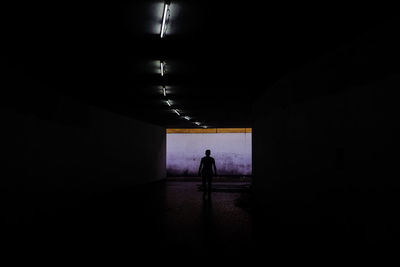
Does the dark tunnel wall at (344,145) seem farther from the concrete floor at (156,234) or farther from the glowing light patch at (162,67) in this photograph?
the glowing light patch at (162,67)

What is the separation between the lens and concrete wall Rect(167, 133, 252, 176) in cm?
1955

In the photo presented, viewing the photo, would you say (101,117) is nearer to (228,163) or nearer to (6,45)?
(6,45)

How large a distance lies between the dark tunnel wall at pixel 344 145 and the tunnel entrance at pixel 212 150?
13171 mm

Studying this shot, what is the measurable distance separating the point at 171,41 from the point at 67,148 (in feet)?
16.0

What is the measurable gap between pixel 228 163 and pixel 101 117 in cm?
1078

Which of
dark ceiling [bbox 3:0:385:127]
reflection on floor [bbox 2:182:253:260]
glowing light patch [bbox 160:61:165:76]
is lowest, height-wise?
reflection on floor [bbox 2:182:253:260]

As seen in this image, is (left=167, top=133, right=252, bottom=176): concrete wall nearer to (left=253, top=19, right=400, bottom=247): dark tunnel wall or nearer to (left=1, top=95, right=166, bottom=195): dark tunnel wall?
(left=1, top=95, right=166, bottom=195): dark tunnel wall

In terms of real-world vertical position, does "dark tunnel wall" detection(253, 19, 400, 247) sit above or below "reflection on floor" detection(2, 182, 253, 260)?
above

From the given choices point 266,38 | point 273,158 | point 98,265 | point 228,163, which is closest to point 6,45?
point 98,265

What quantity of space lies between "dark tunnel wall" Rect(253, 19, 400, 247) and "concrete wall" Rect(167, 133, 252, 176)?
43.2 ft

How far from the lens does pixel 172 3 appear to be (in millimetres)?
3395

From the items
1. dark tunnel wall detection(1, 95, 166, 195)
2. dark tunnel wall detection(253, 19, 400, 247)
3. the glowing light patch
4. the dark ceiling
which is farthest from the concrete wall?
the glowing light patch

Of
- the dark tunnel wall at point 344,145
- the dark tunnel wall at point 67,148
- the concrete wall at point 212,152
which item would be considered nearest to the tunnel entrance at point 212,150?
the concrete wall at point 212,152

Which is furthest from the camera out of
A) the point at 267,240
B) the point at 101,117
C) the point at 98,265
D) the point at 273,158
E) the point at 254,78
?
the point at 101,117
